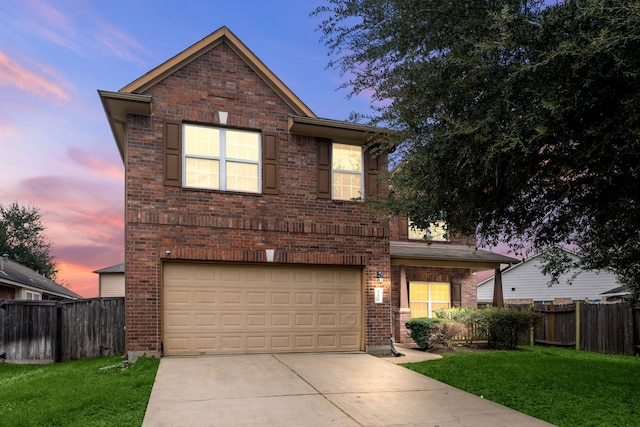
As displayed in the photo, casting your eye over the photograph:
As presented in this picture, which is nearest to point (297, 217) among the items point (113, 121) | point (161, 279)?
point (161, 279)

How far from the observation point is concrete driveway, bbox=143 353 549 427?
644cm

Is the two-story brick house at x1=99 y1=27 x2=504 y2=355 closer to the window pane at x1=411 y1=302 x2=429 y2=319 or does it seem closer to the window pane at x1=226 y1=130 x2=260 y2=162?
the window pane at x1=226 y1=130 x2=260 y2=162

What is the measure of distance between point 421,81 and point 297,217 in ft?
22.2

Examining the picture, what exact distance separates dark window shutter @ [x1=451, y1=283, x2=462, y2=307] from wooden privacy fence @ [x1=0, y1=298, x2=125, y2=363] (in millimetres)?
11098

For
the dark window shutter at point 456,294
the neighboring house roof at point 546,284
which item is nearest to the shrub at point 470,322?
the dark window shutter at point 456,294

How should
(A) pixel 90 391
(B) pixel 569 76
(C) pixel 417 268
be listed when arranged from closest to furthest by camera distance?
(B) pixel 569 76 → (A) pixel 90 391 → (C) pixel 417 268

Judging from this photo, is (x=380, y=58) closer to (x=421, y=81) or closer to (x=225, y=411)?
(x=421, y=81)

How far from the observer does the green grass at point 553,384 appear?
7.05m

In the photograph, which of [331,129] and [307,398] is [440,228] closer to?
[331,129]

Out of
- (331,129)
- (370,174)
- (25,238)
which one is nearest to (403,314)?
(370,174)

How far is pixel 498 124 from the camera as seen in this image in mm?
5672

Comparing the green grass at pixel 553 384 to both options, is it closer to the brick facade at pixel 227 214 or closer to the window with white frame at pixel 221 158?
the brick facade at pixel 227 214

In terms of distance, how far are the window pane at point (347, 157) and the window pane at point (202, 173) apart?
3054 mm

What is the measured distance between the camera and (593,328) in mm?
15836
